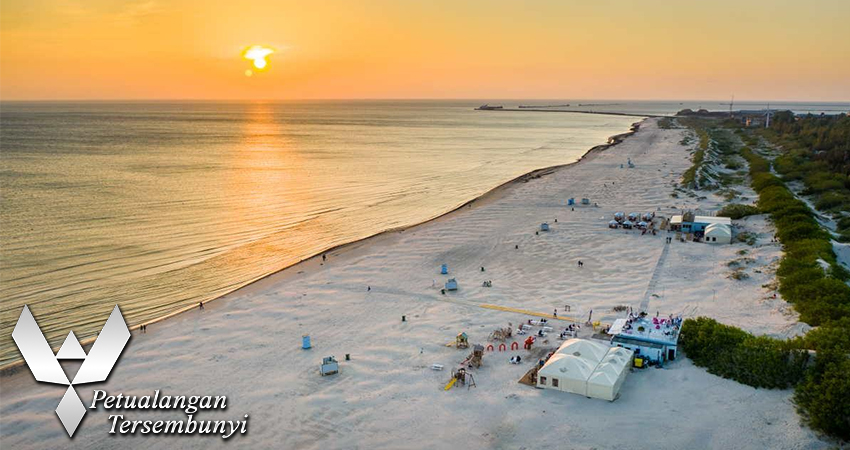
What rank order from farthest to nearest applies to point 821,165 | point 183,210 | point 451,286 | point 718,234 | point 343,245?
1. point 821,165
2. point 183,210
3. point 343,245
4. point 718,234
5. point 451,286

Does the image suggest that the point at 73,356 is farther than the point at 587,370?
Yes

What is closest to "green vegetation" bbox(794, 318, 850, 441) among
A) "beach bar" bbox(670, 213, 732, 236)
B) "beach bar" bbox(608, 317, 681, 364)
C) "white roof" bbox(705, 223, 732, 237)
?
"beach bar" bbox(608, 317, 681, 364)

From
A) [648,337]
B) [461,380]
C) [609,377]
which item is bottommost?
[461,380]

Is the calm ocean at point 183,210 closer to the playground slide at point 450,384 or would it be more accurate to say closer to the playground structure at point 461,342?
the playground structure at point 461,342

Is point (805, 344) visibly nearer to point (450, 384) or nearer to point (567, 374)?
point (567, 374)

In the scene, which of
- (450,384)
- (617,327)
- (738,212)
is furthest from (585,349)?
(738,212)

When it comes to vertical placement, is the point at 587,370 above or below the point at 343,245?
above
